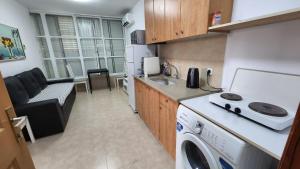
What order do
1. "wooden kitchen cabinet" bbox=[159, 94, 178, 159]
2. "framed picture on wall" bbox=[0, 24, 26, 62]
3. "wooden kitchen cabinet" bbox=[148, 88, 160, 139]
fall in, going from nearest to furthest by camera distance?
1. "wooden kitchen cabinet" bbox=[159, 94, 178, 159]
2. "wooden kitchen cabinet" bbox=[148, 88, 160, 139]
3. "framed picture on wall" bbox=[0, 24, 26, 62]

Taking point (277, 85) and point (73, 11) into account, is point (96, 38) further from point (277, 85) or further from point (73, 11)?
point (277, 85)

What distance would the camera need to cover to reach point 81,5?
3562 mm

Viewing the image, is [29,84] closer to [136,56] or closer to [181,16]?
[136,56]

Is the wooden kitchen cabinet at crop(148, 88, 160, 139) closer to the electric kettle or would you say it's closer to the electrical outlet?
the electric kettle

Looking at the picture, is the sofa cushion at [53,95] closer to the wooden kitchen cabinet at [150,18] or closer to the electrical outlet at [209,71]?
the wooden kitchen cabinet at [150,18]

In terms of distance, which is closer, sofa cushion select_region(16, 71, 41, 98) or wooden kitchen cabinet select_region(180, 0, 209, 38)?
wooden kitchen cabinet select_region(180, 0, 209, 38)

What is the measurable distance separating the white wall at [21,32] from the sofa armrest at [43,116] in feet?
3.41

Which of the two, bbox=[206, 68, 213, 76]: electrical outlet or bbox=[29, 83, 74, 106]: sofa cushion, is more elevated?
bbox=[206, 68, 213, 76]: electrical outlet

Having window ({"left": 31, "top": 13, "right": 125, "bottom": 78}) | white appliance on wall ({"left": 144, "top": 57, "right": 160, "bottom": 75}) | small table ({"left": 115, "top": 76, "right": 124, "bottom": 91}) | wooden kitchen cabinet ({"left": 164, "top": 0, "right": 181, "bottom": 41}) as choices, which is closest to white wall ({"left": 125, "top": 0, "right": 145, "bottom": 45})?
white appliance on wall ({"left": 144, "top": 57, "right": 160, "bottom": 75})

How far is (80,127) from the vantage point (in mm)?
2426

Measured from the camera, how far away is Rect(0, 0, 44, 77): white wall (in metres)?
2.61

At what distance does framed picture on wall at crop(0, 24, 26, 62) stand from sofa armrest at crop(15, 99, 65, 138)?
1194 mm

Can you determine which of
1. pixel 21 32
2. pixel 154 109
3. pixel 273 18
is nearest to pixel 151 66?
pixel 154 109

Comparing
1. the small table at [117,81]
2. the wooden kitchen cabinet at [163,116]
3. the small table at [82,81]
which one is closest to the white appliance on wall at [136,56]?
the wooden kitchen cabinet at [163,116]
